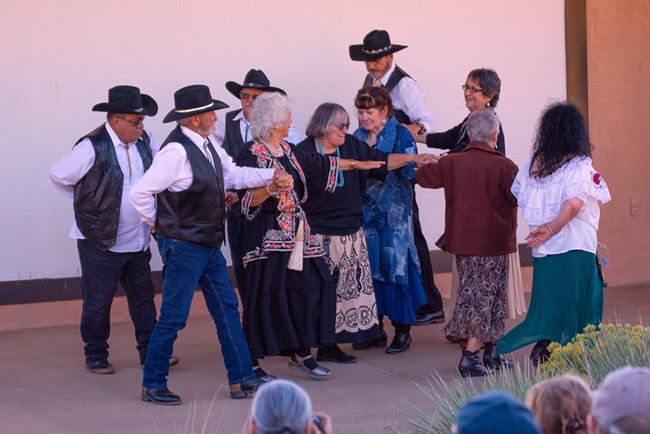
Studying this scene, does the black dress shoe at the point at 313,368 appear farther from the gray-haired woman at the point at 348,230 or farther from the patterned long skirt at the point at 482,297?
the patterned long skirt at the point at 482,297

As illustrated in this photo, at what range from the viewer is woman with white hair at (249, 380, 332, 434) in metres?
3.23

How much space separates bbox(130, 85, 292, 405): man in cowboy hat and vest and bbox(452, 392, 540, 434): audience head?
3681 mm

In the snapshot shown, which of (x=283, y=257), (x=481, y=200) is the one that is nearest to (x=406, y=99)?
(x=481, y=200)

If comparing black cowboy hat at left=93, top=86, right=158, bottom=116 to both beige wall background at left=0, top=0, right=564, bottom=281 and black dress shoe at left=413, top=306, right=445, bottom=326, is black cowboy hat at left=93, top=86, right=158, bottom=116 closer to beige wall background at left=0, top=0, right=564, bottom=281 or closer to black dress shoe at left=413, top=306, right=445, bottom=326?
beige wall background at left=0, top=0, right=564, bottom=281

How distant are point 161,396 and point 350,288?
1571 millimetres

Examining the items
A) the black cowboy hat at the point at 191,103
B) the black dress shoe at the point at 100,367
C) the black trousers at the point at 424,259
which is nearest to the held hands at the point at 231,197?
the black cowboy hat at the point at 191,103

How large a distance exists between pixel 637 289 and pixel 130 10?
5175mm

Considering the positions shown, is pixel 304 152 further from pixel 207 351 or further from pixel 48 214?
pixel 48 214

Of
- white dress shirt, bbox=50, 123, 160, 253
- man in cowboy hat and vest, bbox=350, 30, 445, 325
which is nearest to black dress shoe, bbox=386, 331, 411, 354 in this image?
man in cowboy hat and vest, bbox=350, 30, 445, 325

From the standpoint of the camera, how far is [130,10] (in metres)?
8.67

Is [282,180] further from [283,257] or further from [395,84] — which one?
[395,84]

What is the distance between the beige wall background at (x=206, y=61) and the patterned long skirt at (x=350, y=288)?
2044 mm

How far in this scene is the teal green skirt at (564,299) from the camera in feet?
22.2

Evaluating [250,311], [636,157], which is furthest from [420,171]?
[636,157]
